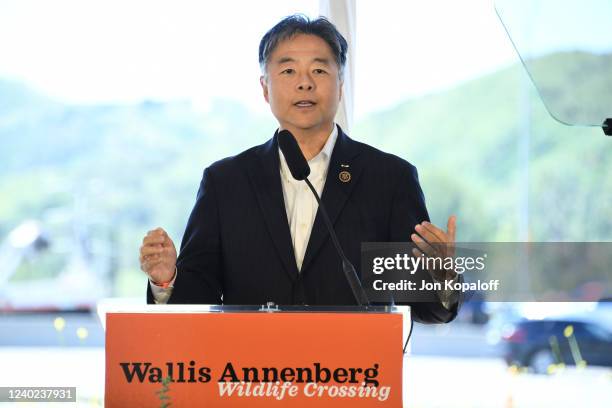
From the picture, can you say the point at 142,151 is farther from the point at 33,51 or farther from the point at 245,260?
the point at 245,260

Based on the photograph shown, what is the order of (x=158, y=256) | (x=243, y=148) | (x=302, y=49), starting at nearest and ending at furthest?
1. (x=158, y=256)
2. (x=302, y=49)
3. (x=243, y=148)

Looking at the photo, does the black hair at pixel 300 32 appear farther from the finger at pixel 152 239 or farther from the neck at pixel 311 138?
the finger at pixel 152 239

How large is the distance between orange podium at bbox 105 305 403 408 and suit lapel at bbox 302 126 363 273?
60cm

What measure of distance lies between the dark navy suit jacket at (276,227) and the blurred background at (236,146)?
8.00 ft

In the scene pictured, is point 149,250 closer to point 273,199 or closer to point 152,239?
point 152,239

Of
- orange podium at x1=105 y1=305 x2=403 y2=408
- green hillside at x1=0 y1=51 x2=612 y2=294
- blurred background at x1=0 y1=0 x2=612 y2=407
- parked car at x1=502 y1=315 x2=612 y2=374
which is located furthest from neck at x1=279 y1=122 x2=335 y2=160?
parked car at x1=502 y1=315 x2=612 y2=374

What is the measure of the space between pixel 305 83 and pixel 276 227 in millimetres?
388

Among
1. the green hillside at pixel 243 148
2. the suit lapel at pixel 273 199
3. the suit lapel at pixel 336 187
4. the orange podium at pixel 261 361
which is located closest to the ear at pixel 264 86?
the suit lapel at pixel 273 199

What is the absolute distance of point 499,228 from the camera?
671cm

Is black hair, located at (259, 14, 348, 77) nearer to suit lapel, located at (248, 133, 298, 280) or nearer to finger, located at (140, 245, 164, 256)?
suit lapel, located at (248, 133, 298, 280)

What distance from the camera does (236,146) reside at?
23.3 ft

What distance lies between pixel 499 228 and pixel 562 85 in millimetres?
4496

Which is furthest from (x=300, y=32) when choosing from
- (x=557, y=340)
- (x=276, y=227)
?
(x=557, y=340)

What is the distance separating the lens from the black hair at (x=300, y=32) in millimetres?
2309
